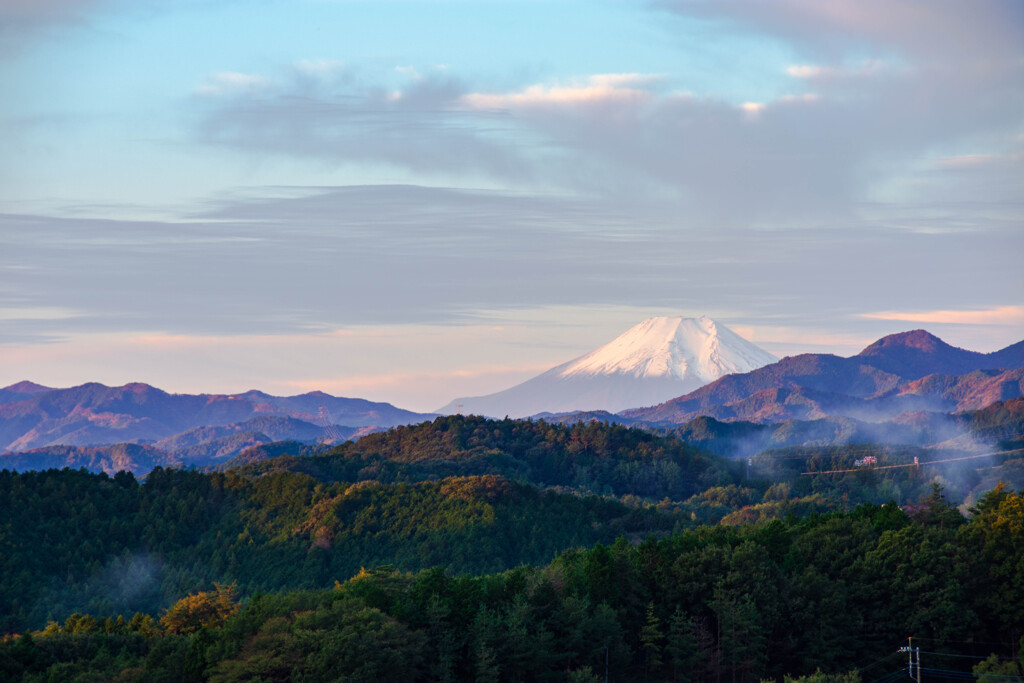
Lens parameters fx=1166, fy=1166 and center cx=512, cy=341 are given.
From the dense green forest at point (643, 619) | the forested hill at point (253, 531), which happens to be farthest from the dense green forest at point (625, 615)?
the forested hill at point (253, 531)

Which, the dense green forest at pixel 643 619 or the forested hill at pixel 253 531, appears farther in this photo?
the forested hill at pixel 253 531

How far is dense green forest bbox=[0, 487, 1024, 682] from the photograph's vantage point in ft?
203

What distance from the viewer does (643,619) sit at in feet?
256

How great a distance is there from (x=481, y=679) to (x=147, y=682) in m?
17.7

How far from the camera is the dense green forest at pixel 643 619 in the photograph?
203 ft

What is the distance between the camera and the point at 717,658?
73875 millimetres

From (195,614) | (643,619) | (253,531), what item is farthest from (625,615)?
(253,531)

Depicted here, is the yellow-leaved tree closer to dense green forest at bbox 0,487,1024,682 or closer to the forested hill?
dense green forest at bbox 0,487,1024,682

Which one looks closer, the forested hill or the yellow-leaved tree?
the yellow-leaved tree

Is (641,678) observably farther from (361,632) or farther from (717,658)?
(361,632)

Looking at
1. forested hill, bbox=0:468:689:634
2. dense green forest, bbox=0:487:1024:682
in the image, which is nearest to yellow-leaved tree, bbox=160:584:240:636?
dense green forest, bbox=0:487:1024:682

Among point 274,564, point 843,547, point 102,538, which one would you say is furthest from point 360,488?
point 843,547

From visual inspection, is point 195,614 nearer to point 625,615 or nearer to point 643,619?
point 625,615

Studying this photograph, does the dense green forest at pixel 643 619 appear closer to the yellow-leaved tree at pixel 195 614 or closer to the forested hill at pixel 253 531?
the yellow-leaved tree at pixel 195 614
